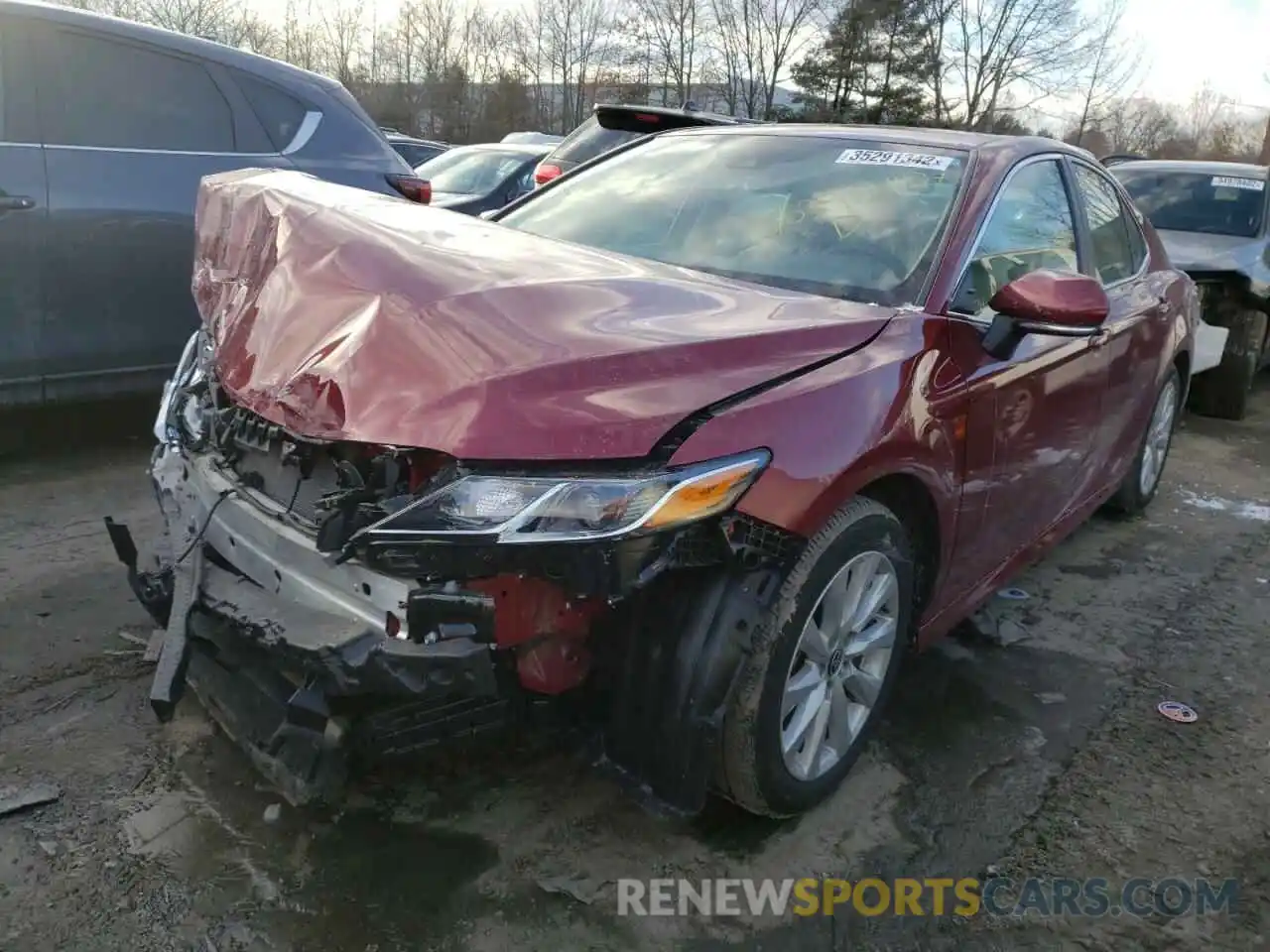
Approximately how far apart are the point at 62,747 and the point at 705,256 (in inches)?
82.7

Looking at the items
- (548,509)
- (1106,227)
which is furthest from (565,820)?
(1106,227)

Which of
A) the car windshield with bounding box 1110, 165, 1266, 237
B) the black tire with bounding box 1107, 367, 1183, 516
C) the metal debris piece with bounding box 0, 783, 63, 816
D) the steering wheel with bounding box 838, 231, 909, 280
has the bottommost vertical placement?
the metal debris piece with bounding box 0, 783, 63, 816

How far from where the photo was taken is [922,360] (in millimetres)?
2424

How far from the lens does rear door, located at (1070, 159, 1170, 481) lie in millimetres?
3648

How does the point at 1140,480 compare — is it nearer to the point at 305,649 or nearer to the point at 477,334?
the point at 477,334

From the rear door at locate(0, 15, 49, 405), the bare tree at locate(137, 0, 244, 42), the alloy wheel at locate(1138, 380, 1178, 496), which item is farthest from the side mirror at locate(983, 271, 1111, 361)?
the bare tree at locate(137, 0, 244, 42)

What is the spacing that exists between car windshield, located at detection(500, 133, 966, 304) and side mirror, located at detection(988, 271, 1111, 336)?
0.23 meters

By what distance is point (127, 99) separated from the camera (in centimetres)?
436

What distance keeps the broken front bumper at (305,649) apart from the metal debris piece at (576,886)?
1.43 feet

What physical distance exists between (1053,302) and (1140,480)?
261 centimetres

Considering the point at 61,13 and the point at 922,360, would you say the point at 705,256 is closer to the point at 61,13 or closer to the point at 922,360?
the point at 922,360

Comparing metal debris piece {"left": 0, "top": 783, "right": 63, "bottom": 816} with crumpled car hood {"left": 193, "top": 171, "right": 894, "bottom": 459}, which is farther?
metal debris piece {"left": 0, "top": 783, "right": 63, "bottom": 816}

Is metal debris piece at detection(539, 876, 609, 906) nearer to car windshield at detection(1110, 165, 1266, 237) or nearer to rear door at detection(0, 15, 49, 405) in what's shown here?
rear door at detection(0, 15, 49, 405)

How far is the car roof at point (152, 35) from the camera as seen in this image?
4105 mm
